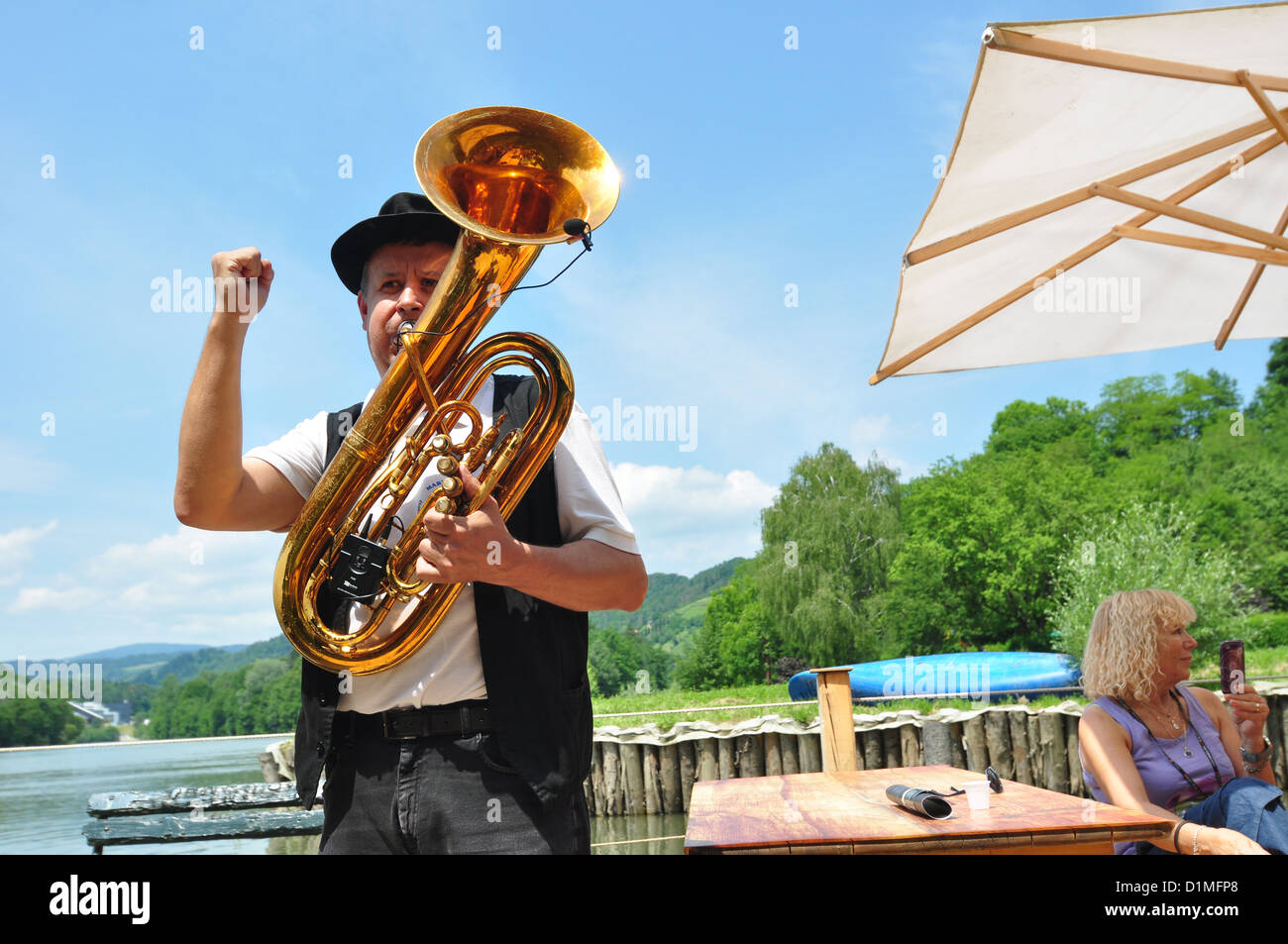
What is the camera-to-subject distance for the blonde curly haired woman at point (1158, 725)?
12.2 feet

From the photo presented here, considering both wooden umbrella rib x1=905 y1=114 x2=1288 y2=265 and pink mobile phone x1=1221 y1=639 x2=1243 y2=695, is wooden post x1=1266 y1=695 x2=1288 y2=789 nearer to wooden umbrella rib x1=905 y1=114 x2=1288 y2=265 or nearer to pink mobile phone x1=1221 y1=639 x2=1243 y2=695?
pink mobile phone x1=1221 y1=639 x2=1243 y2=695

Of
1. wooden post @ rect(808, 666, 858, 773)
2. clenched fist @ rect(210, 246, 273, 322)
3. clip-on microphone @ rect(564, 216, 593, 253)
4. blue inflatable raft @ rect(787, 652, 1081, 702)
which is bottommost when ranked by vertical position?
blue inflatable raft @ rect(787, 652, 1081, 702)

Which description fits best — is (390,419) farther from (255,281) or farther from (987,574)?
(987,574)

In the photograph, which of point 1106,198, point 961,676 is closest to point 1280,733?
point 1106,198

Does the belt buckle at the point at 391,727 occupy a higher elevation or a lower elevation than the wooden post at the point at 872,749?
higher

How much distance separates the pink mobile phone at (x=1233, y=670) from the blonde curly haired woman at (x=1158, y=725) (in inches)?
1.5

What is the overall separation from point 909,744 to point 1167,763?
7.96 metres

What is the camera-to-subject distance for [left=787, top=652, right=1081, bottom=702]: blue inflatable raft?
829 inches

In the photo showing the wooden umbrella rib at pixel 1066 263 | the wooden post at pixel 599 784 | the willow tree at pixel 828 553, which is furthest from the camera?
the willow tree at pixel 828 553

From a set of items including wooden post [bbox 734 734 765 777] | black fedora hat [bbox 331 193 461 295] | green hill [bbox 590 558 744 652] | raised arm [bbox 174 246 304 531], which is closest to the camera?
raised arm [bbox 174 246 304 531]

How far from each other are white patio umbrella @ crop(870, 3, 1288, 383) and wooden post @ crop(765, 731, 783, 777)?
23.7 feet

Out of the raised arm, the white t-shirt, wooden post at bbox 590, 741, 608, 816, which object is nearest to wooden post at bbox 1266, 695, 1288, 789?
wooden post at bbox 590, 741, 608, 816

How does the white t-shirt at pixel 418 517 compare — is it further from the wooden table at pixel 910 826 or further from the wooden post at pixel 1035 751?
the wooden post at pixel 1035 751

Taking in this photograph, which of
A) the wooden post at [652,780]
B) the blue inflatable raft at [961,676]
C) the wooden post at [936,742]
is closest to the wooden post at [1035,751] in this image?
the wooden post at [936,742]
